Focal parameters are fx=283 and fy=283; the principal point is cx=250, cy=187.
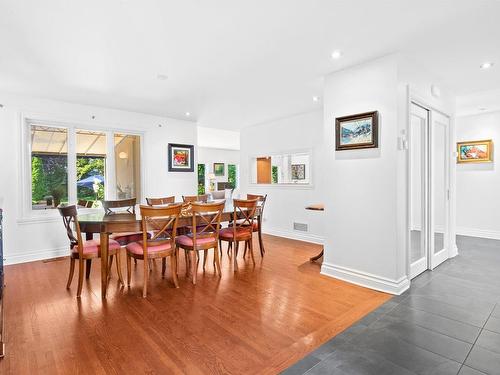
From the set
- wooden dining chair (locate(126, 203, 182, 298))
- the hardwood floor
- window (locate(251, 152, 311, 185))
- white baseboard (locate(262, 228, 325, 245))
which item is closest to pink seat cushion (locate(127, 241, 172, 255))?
wooden dining chair (locate(126, 203, 182, 298))

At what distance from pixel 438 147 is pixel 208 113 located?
387cm

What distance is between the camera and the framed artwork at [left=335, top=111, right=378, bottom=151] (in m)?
3.03

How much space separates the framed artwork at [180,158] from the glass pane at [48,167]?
1811mm

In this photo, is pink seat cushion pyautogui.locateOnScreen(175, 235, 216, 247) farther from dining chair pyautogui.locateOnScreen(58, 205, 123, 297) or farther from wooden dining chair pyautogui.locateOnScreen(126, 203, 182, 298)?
dining chair pyautogui.locateOnScreen(58, 205, 123, 297)

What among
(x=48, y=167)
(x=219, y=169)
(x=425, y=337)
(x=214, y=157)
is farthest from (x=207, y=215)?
(x=219, y=169)

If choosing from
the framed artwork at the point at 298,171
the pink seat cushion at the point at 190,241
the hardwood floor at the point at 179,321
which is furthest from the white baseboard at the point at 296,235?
the pink seat cushion at the point at 190,241

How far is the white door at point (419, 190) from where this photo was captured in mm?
3383

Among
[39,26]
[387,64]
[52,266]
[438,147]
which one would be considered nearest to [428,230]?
[438,147]

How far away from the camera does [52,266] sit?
4066mm

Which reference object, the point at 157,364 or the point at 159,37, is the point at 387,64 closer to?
the point at 159,37

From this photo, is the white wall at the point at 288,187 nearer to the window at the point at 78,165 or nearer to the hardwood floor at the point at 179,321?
the hardwood floor at the point at 179,321

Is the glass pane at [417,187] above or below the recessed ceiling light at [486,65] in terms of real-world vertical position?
below

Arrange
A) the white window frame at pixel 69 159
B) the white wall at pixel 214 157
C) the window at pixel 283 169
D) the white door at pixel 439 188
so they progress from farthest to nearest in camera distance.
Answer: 1. the white wall at pixel 214 157
2. the window at pixel 283 169
3. the white window frame at pixel 69 159
4. the white door at pixel 439 188

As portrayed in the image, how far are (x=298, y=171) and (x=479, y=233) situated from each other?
383cm
